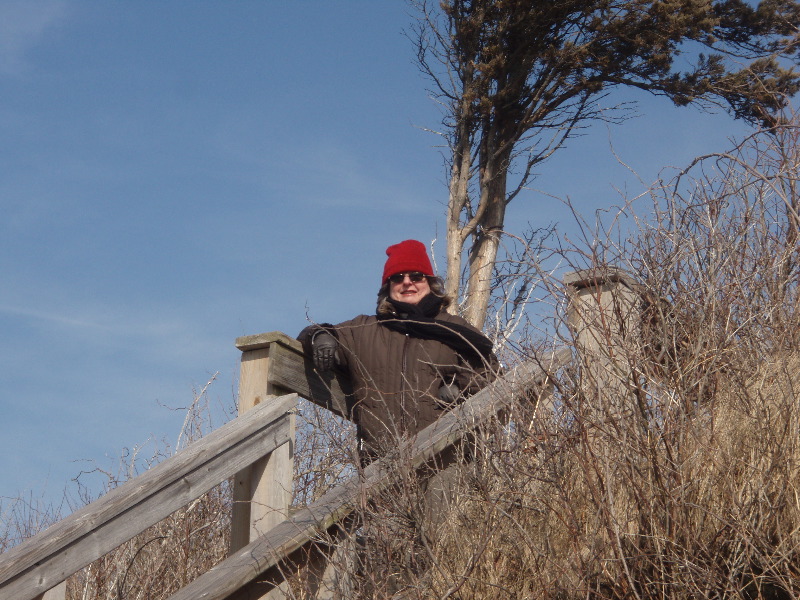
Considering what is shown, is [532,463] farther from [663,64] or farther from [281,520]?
[663,64]

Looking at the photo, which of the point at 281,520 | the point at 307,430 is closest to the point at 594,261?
the point at 281,520

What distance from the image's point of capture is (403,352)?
4.43 meters

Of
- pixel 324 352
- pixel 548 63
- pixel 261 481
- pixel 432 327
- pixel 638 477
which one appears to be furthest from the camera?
pixel 548 63

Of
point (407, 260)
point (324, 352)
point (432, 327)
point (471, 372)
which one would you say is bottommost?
point (471, 372)

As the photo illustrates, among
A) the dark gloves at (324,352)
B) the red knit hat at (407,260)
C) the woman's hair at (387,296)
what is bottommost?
the dark gloves at (324,352)

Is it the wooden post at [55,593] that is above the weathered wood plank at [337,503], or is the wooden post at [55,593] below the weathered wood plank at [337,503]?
below

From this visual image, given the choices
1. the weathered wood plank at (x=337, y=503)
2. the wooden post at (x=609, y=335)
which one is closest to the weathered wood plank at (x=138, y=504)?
the weathered wood plank at (x=337, y=503)

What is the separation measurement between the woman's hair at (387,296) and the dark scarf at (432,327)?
A: 26mm

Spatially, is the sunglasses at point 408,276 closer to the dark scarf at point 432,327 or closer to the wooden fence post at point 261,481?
the dark scarf at point 432,327

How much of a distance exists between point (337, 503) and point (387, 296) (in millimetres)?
1769

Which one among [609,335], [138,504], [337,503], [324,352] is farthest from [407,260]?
[138,504]

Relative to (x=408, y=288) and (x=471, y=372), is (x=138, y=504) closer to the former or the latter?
(x=471, y=372)

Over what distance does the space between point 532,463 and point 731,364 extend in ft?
2.37

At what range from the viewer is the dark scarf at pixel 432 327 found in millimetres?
4199
